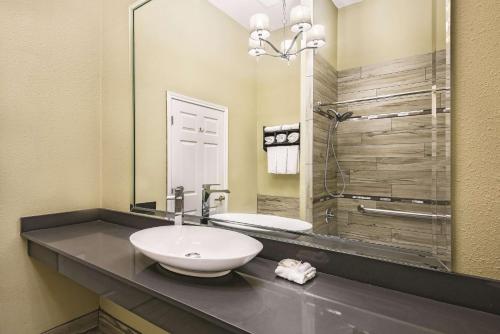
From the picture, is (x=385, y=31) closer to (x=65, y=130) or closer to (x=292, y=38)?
(x=292, y=38)

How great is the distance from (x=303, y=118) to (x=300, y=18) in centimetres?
42

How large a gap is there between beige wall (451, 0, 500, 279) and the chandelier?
45 centimetres

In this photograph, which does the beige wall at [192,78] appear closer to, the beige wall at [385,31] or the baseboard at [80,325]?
the beige wall at [385,31]

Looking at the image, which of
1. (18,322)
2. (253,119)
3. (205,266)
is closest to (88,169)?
(18,322)

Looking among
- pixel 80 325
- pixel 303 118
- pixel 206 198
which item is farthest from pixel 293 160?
pixel 80 325

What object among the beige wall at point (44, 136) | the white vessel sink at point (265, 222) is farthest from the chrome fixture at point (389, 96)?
the beige wall at point (44, 136)

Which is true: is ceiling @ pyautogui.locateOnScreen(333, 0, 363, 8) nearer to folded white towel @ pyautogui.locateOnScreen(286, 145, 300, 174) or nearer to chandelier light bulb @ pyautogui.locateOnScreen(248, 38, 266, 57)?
chandelier light bulb @ pyautogui.locateOnScreen(248, 38, 266, 57)

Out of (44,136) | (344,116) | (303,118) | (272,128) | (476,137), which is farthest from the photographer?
(44,136)

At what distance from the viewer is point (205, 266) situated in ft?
2.67

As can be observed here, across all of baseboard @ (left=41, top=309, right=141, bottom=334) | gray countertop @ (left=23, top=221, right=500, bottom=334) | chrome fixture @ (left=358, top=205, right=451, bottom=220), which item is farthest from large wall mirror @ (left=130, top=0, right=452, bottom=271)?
baseboard @ (left=41, top=309, right=141, bottom=334)

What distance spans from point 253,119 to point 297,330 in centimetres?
88

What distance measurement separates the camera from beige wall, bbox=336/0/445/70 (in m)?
0.83

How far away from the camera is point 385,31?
0.91 m

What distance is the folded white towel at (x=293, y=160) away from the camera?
1107mm
